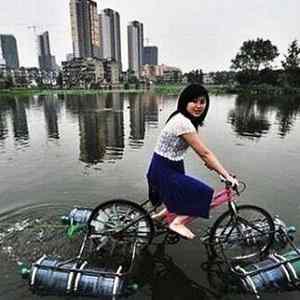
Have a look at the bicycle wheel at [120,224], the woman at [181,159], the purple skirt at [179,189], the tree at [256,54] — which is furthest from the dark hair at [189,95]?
the tree at [256,54]

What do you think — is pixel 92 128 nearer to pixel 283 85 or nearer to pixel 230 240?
pixel 230 240

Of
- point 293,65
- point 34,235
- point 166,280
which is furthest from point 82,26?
point 166,280

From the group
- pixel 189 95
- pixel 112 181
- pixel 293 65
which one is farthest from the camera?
pixel 293 65

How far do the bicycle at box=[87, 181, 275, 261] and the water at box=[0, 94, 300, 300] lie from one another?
0.36 m

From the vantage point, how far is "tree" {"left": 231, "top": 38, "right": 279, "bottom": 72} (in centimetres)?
7725

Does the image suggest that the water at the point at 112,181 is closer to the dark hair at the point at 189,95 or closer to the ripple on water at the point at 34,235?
the ripple on water at the point at 34,235

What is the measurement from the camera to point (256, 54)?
255ft

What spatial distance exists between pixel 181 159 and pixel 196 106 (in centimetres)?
68

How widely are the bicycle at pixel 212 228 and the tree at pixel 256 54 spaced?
82.1 meters

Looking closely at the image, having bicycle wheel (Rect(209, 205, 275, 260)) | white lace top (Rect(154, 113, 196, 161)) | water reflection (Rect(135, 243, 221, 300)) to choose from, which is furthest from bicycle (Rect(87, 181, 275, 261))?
white lace top (Rect(154, 113, 196, 161))

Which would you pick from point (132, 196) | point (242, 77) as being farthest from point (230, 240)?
point (242, 77)

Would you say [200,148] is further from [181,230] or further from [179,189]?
[181,230]

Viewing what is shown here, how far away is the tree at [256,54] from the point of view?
7725cm

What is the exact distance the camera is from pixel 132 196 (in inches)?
254
